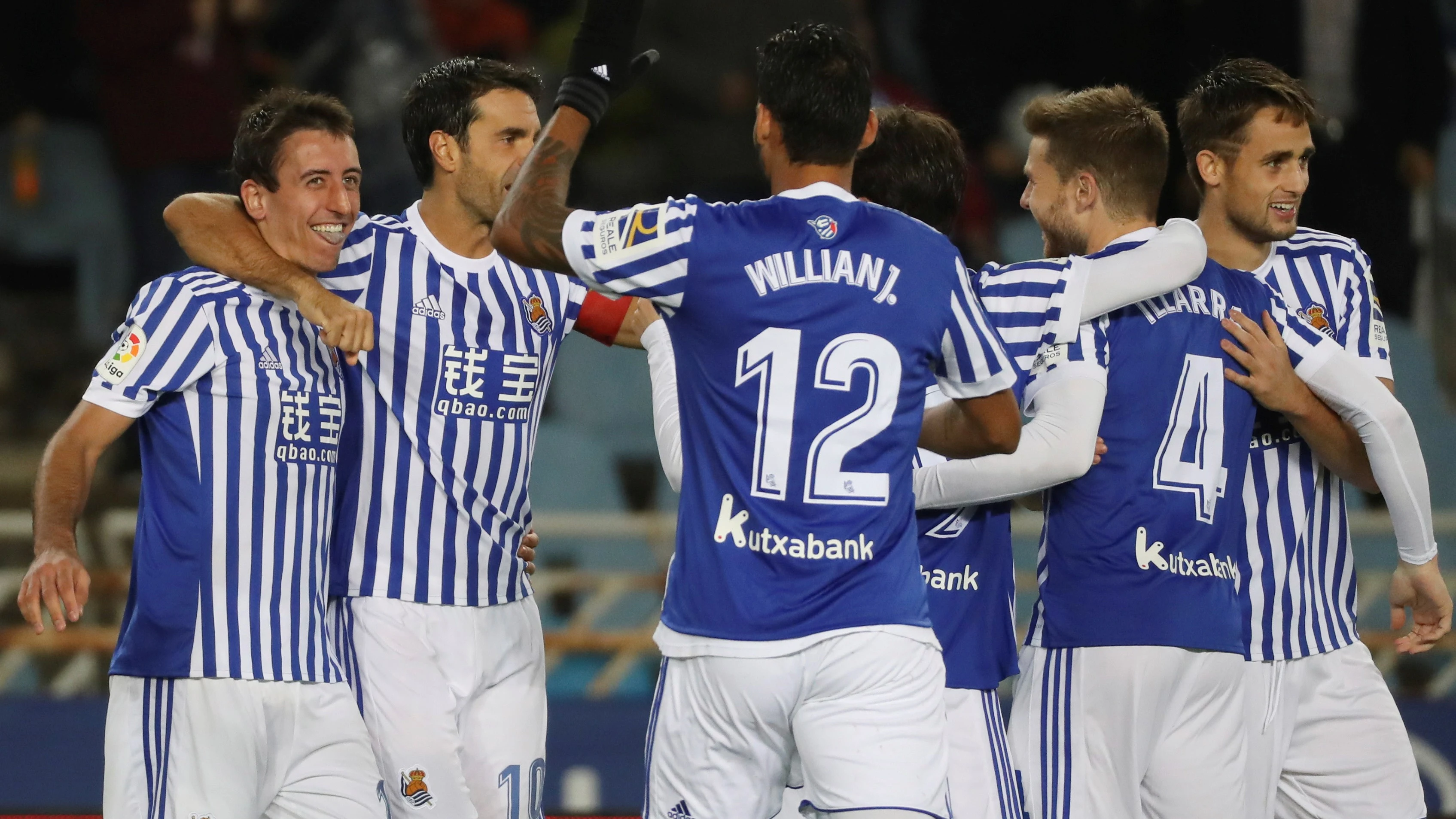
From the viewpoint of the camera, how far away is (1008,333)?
406 cm

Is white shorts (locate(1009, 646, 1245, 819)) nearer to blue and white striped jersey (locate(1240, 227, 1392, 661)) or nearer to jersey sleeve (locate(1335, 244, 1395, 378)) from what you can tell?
blue and white striped jersey (locate(1240, 227, 1392, 661))

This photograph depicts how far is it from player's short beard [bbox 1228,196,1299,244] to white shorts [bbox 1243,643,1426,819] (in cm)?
114

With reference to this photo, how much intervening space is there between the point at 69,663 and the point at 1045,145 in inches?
242

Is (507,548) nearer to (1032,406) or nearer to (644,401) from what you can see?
(1032,406)

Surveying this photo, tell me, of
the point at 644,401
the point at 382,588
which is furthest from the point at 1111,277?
the point at 644,401

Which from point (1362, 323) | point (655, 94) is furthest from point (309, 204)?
point (655, 94)

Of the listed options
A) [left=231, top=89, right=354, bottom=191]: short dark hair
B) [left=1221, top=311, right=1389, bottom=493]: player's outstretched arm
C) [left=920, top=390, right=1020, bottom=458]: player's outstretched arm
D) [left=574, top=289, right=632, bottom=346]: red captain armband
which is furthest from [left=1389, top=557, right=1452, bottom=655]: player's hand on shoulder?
[left=231, top=89, right=354, bottom=191]: short dark hair

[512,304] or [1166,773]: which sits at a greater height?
[512,304]

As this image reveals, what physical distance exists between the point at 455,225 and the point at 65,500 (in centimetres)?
124

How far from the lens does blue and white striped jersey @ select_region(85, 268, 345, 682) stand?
3.87 meters

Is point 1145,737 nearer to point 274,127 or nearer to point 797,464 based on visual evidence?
point 797,464

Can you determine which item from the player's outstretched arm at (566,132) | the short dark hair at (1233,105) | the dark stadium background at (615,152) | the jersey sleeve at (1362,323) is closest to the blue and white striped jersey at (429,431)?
the player's outstretched arm at (566,132)

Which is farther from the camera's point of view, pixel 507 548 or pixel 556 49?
pixel 556 49

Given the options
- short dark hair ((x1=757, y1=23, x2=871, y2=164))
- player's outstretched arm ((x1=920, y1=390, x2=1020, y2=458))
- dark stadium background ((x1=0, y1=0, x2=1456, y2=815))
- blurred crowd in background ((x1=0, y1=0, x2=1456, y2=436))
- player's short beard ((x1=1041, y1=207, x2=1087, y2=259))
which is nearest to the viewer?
short dark hair ((x1=757, y1=23, x2=871, y2=164))
